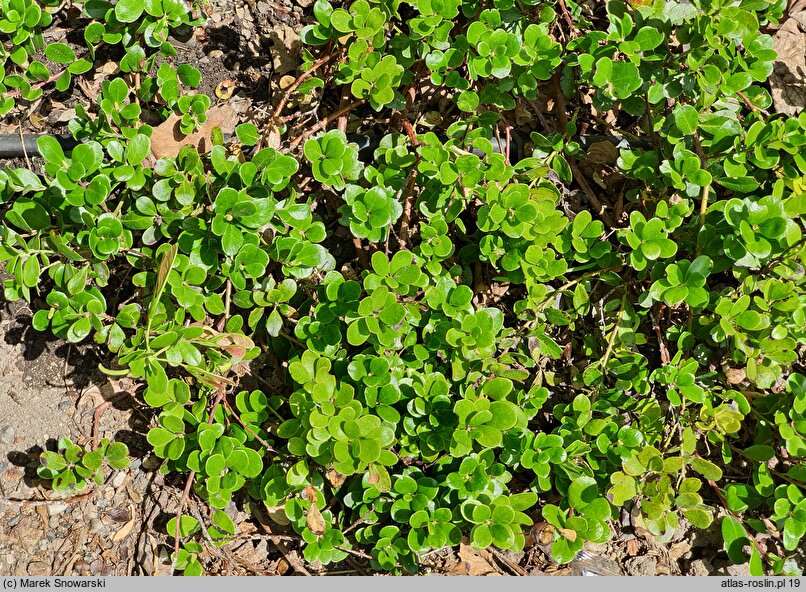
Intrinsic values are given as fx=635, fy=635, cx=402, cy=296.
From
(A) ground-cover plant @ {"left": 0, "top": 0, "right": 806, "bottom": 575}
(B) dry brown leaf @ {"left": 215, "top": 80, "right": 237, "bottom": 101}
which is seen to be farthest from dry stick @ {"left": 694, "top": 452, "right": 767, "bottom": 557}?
(B) dry brown leaf @ {"left": 215, "top": 80, "right": 237, "bottom": 101}

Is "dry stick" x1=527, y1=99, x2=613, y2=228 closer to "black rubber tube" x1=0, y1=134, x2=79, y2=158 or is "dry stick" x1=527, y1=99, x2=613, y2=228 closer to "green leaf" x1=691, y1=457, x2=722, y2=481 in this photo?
"green leaf" x1=691, y1=457, x2=722, y2=481

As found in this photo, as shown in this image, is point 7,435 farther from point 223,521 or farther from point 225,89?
point 225,89

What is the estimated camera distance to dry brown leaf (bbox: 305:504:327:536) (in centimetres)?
202

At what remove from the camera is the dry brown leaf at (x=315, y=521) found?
6.63ft

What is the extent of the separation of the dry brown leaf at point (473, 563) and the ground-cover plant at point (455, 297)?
17 centimetres

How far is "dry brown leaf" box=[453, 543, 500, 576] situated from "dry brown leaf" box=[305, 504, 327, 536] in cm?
50

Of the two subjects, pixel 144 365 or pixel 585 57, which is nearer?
pixel 144 365

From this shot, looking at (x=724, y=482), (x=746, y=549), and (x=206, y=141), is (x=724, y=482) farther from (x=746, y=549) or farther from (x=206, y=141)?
(x=206, y=141)

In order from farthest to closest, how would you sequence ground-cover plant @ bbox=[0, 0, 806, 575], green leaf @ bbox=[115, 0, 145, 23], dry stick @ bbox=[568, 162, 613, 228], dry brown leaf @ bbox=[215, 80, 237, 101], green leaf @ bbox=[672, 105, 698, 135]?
1. dry brown leaf @ bbox=[215, 80, 237, 101]
2. dry stick @ bbox=[568, 162, 613, 228]
3. green leaf @ bbox=[115, 0, 145, 23]
4. green leaf @ bbox=[672, 105, 698, 135]
5. ground-cover plant @ bbox=[0, 0, 806, 575]

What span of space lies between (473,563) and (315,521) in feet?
1.93

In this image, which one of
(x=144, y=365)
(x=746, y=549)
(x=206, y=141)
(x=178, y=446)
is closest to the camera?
(x=144, y=365)

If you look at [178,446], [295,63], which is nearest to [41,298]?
[178,446]

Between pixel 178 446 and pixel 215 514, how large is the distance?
26cm

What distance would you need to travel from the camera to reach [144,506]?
2238 millimetres
